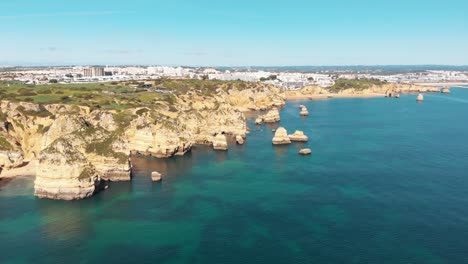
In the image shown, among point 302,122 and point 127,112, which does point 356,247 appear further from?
point 302,122

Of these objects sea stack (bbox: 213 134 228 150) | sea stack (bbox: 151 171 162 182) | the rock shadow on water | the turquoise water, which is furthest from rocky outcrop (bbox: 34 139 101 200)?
sea stack (bbox: 213 134 228 150)

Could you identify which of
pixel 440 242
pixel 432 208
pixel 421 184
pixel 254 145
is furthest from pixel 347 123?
pixel 440 242

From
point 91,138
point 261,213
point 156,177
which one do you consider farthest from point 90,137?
point 261,213

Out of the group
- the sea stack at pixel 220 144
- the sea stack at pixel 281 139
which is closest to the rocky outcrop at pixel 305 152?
the sea stack at pixel 281 139

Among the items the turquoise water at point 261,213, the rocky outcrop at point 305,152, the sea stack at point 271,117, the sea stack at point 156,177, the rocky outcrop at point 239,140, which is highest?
the sea stack at point 271,117

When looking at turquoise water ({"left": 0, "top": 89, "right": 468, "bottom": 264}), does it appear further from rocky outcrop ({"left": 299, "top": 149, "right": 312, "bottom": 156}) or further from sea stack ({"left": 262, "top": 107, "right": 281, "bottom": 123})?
sea stack ({"left": 262, "top": 107, "right": 281, "bottom": 123})

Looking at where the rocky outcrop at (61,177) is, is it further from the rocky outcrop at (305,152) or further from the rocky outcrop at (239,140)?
the rocky outcrop at (305,152)
